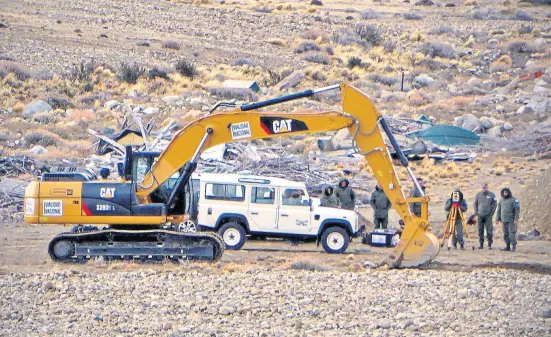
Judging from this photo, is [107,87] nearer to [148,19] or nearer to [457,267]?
[148,19]

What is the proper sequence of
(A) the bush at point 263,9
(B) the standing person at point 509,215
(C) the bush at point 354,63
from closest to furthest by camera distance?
(B) the standing person at point 509,215 < (C) the bush at point 354,63 < (A) the bush at point 263,9

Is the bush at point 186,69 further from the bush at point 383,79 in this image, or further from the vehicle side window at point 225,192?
the vehicle side window at point 225,192

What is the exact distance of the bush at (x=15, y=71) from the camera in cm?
5257

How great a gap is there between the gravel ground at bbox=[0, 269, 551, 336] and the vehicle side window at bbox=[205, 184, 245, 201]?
3.61 metres

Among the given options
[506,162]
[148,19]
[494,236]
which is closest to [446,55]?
[148,19]

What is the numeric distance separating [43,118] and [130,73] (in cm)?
931

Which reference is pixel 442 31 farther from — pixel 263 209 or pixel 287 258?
pixel 287 258

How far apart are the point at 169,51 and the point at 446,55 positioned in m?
17.5

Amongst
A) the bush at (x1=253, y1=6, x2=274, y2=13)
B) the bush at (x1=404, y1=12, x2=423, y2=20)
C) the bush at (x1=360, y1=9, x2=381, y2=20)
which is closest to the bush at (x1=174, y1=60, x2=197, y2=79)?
the bush at (x1=253, y1=6, x2=274, y2=13)

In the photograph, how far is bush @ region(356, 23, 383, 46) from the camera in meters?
71.3

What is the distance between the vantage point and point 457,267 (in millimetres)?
21703

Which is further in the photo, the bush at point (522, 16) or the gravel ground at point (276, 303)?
the bush at point (522, 16)

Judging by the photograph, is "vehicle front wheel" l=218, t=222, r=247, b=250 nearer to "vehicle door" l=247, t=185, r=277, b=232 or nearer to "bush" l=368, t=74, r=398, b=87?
"vehicle door" l=247, t=185, r=277, b=232

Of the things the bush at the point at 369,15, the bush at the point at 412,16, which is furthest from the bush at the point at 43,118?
the bush at the point at 412,16
